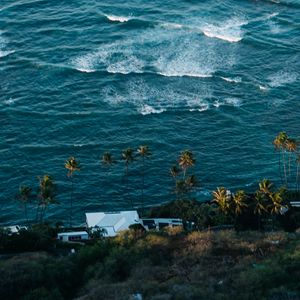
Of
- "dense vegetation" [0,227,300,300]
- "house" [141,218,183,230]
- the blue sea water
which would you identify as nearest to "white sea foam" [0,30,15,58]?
the blue sea water

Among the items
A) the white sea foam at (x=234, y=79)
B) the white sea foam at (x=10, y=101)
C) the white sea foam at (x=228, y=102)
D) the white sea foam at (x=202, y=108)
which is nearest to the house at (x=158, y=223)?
the white sea foam at (x=202, y=108)

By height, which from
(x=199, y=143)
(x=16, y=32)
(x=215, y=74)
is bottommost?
(x=199, y=143)

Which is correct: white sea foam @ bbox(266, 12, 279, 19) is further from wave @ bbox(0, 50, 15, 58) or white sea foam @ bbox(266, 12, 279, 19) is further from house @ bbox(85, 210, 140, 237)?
house @ bbox(85, 210, 140, 237)

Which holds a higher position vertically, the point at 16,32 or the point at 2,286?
the point at 16,32

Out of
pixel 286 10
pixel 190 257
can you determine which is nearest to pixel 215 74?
pixel 286 10

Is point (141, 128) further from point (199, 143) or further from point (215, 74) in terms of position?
point (215, 74)

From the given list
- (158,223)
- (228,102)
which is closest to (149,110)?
(228,102)

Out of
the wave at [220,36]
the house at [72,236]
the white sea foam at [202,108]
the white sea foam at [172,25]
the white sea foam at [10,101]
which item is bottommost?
the house at [72,236]

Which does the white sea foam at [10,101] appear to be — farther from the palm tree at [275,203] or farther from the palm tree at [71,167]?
the palm tree at [275,203]
